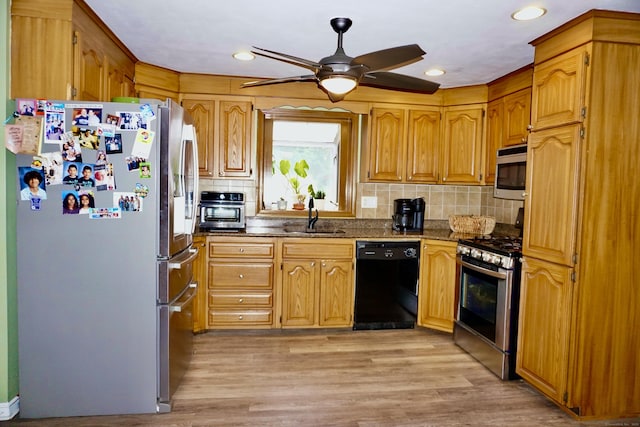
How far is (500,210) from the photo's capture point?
13.7 feet

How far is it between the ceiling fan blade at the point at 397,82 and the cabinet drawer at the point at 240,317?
2.19 meters

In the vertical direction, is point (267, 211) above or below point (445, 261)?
above

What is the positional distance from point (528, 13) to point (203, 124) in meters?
2.75

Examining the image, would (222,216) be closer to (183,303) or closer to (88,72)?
(183,303)

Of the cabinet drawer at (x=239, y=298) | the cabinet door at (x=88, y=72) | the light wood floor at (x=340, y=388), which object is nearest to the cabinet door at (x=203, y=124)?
the cabinet door at (x=88, y=72)

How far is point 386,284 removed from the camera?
3789 mm

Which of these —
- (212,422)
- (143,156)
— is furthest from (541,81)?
(212,422)

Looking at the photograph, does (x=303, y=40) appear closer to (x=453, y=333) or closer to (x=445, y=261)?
(x=445, y=261)

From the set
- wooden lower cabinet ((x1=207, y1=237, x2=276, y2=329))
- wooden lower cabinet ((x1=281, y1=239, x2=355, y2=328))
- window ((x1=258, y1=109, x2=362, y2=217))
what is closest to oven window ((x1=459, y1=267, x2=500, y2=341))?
wooden lower cabinet ((x1=281, y1=239, x2=355, y2=328))

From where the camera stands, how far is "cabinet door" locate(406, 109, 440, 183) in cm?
413

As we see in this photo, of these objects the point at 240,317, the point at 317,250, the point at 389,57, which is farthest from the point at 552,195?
the point at 240,317

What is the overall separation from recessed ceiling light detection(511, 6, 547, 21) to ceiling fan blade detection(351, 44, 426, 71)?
0.74m

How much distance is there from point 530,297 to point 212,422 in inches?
83.8

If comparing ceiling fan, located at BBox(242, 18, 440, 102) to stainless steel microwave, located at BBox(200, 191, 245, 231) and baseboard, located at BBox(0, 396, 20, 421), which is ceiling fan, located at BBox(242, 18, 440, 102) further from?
baseboard, located at BBox(0, 396, 20, 421)
